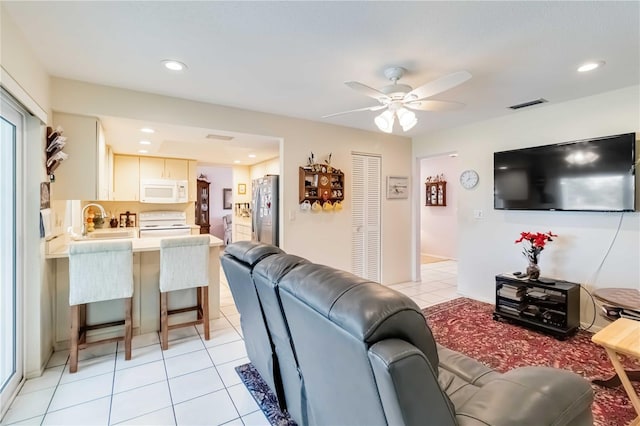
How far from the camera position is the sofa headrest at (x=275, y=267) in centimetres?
146

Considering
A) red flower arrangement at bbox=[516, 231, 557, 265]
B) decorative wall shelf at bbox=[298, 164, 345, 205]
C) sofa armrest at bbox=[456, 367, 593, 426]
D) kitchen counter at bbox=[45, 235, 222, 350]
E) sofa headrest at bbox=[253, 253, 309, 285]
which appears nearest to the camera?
sofa armrest at bbox=[456, 367, 593, 426]

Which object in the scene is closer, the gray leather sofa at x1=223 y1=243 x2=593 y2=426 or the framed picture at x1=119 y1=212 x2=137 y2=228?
the gray leather sofa at x1=223 y1=243 x2=593 y2=426

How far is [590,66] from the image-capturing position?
2.49 meters

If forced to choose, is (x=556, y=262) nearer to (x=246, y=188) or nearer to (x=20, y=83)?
(x=20, y=83)

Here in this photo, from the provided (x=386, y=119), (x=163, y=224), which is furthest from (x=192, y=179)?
(x=386, y=119)

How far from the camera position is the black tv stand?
297 centimetres

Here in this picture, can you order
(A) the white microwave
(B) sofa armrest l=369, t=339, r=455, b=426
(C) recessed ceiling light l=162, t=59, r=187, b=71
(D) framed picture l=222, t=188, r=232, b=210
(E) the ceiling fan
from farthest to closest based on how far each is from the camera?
1. (D) framed picture l=222, t=188, r=232, b=210
2. (A) the white microwave
3. (C) recessed ceiling light l=162, t=59, r=187, b=71
4. (E) the ceiling fan
5. (B) sofa armrest l=369, t=339, r=455, b=426

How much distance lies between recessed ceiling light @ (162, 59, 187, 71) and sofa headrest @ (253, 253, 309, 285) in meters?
1.84

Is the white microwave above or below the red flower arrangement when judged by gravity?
above

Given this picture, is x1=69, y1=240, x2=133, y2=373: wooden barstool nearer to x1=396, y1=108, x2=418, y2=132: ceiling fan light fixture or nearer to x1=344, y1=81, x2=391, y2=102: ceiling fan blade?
x1=344, y1=81, x2=391, y2=102: ceiling fan blade

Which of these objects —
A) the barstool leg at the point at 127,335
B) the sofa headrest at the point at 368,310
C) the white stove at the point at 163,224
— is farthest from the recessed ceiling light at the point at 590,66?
the white stove at the point at 163,224

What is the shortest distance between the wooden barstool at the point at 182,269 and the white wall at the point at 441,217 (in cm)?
564

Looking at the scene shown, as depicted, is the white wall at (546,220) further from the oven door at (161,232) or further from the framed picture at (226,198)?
the framed picture at (226,198)

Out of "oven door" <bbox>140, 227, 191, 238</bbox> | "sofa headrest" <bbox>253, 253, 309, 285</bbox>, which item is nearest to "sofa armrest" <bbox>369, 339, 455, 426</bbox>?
"sofa headrest" <bbox>253, 253, 309, 285</bbox>
